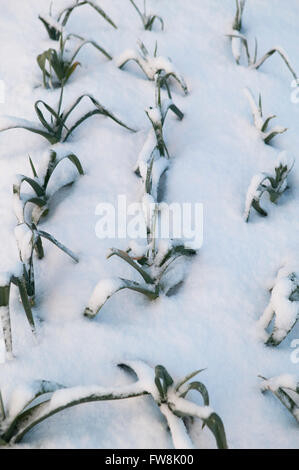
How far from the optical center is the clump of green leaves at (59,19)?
48.4 inches

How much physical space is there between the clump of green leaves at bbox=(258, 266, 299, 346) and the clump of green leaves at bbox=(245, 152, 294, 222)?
18 cm

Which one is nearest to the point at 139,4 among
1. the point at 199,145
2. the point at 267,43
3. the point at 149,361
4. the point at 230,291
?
the point at 267,43

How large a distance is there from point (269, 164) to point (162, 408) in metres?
0.59

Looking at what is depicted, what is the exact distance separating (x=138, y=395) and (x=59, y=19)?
0.96 m

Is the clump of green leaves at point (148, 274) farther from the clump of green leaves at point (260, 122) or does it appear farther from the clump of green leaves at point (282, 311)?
the clump of green leaves at point (260, 122)

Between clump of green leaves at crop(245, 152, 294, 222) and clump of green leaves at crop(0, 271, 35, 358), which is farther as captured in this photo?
clump of green leaves at crop(245, 152, 294, 222)

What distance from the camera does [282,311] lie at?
774mm

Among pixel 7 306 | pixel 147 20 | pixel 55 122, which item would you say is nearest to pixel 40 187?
pixel 55 122

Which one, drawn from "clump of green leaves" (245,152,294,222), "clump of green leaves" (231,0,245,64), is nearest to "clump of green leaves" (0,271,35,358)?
"clump of green leaves" (245,152,294,222)

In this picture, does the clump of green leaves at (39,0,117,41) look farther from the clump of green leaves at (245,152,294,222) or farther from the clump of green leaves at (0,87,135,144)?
the clump of green leaves at (245,152,294,222)

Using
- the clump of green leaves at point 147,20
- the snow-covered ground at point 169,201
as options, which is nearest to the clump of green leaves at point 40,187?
the snow-covered ground at point 169,201

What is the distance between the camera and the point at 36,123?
40.6 inches

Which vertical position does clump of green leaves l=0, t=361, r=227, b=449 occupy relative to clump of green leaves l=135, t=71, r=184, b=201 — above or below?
below

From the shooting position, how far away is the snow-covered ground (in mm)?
731
